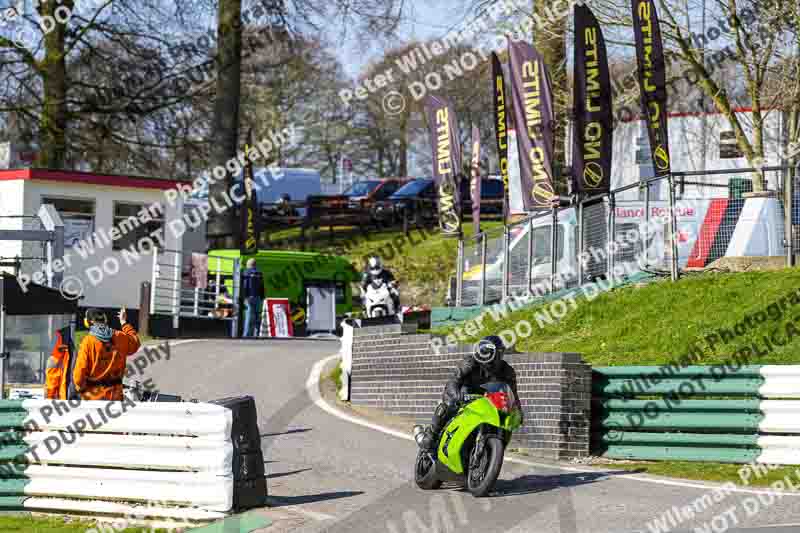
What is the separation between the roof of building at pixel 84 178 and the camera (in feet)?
92.5

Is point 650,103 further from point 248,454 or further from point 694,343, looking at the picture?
point 248,454

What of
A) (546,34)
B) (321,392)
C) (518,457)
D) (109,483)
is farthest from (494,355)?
(546,34)

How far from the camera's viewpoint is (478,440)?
995 cm

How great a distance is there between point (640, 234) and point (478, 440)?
8.18 m

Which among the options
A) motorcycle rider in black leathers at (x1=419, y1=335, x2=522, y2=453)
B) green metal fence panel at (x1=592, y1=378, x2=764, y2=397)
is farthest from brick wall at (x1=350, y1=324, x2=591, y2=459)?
motorcycle rider in black leathers at (x1=419, y1=335, x2=522, y2=453)

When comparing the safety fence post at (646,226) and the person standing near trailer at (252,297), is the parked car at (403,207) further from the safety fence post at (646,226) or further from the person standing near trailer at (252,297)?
the safety fence post at (646,226)

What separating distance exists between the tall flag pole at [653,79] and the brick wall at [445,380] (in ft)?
18.6

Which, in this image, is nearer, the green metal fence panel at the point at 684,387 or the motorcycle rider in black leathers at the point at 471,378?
the motorcycle rider in black leathers at the point at 471,378

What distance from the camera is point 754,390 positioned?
11.2 meters

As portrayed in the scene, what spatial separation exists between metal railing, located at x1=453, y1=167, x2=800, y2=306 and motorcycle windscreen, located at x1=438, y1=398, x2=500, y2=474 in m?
7.00

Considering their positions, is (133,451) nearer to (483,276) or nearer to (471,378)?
(471,378)

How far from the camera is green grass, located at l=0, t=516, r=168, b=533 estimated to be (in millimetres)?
9469

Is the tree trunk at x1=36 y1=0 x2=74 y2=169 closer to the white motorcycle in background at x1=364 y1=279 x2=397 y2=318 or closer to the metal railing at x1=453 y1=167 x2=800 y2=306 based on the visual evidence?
the white motorcycle in background at x1=364 y1=279 x2=397 y2=318

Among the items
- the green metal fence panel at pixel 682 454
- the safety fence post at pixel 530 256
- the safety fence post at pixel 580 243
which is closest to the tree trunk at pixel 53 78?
the safety fence post at pixel 530 256
